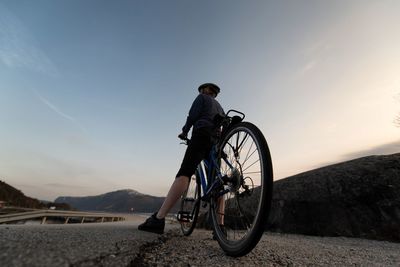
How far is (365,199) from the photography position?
5418 mm

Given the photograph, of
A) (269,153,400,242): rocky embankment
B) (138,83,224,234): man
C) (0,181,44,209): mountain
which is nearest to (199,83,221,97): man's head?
(138,83,224,234): man

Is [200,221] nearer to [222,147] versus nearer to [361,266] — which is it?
[222,147]

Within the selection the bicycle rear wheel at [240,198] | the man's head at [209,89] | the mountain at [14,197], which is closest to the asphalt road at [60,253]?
the bicycle rear wheel at [240,198]

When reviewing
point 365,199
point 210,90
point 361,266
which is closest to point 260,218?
point 361,266

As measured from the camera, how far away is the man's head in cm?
385

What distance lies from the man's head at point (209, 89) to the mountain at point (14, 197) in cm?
3998

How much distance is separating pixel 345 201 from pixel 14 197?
43290 mm

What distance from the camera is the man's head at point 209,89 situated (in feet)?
12.6

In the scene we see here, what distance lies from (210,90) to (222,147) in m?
1.29

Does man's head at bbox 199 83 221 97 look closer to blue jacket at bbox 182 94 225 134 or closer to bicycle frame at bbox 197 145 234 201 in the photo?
blue jacket at bbox 182 94 225 134

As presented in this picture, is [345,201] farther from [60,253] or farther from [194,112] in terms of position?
[60,253]

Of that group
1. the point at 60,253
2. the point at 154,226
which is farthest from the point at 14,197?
the point at 60,253

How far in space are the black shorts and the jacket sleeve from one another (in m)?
0.27

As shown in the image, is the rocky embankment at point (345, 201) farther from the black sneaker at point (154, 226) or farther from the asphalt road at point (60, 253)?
the asphalt road at point (60, 253)
